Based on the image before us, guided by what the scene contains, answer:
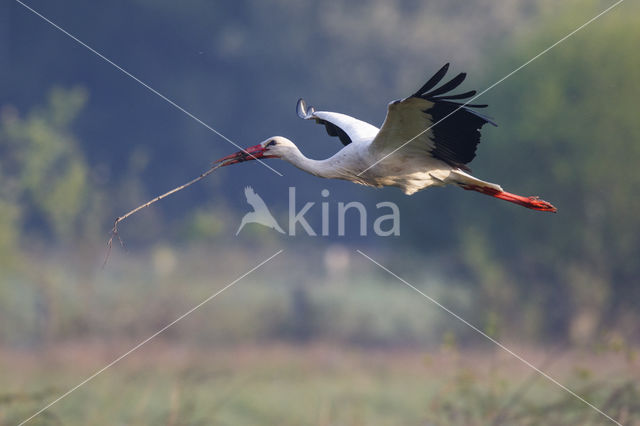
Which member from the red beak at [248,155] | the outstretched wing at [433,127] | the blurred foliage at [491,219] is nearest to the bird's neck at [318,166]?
the red beak at [248,155]

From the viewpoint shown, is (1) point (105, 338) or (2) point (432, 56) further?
(2) point (432, 56)

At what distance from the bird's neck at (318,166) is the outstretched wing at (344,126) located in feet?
0.80

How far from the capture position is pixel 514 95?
21.9 metres

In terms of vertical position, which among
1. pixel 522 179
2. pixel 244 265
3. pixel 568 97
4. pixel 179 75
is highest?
pixel 179 75

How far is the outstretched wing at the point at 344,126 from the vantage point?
23.0 ft

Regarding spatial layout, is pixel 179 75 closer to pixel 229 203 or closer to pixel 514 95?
pixel 229 203

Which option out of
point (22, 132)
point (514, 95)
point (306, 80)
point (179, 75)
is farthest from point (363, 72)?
point (22, 132)

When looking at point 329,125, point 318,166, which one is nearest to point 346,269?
point 329,125

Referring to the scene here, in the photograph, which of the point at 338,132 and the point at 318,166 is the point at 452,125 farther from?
the point at 338,132

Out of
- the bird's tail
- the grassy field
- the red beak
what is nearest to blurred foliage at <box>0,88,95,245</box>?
the grassy field

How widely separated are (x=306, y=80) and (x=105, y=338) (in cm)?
1979

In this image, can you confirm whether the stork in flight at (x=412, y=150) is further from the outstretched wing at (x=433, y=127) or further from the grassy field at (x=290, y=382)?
the grassy field at (x=290, y=382)

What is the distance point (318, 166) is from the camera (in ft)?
22.5

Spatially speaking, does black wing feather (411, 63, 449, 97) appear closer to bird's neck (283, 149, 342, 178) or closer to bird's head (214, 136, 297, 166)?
bird's neck (283, 149, 342, 178)
